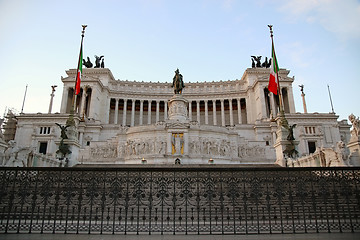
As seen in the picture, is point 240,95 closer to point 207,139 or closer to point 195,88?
point 195,88

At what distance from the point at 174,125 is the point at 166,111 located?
31502 mm

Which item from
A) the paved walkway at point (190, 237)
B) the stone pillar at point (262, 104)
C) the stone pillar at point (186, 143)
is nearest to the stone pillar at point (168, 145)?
the stone pillar at point (186, 143)

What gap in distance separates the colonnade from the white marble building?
0.25m

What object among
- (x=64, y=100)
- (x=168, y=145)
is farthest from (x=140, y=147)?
(x=64, y=100)

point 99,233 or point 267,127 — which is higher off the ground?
point 267,127

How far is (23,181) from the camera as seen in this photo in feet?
27.1

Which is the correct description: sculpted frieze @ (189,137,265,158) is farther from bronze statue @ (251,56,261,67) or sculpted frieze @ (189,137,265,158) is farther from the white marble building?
bronze statue @ (251,56,261,67)

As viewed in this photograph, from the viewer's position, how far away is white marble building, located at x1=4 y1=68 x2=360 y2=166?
3203 centimetres

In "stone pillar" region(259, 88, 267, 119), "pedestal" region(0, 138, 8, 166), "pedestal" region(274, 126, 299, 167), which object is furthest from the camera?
"stone pillar" region(259, 88, 267, 119)

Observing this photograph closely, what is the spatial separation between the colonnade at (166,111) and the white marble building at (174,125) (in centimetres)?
25

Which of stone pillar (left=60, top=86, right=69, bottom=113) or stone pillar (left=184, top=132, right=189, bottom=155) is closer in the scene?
stone pillar (left=184, top=132, right=189, bottom=155)

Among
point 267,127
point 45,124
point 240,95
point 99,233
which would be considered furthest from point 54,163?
point 240,95

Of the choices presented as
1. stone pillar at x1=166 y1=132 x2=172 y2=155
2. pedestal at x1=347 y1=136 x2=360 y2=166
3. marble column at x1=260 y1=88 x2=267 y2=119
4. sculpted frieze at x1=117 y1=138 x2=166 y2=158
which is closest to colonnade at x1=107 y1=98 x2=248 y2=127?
marble column at x1=260 y1=88 x2=267 y2=119

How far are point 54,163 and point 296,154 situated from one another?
1792 centimetres
